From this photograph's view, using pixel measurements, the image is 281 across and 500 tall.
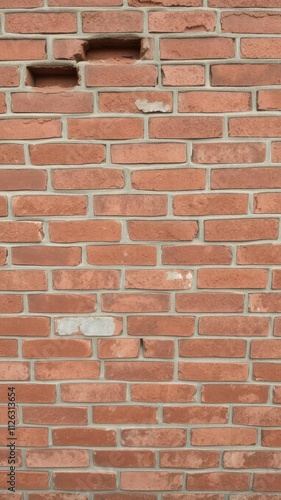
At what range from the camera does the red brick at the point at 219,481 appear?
128cm

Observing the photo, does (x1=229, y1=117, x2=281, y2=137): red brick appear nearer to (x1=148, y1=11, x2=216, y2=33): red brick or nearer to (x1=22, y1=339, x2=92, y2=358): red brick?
(x1=148, y1=11, x2=216, y2=33): red brick

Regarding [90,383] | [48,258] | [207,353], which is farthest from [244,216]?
[90,383]

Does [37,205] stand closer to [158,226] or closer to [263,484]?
[158,226]

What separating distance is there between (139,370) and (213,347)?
0.25 meters

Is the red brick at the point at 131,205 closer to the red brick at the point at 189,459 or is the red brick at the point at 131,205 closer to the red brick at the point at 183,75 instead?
the red brick at the point at 183,75

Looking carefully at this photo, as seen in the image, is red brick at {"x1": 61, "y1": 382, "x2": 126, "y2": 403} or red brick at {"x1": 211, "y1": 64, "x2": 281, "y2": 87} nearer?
red brick at {"x1": 211, "y1": 64, "x2": 281, "y2": 87}

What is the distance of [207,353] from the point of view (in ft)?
4.06

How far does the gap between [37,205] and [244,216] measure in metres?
0.64

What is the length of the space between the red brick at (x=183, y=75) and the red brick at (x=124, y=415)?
103cm

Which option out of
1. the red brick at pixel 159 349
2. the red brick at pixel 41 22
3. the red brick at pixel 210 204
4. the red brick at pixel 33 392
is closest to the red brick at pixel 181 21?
the red brick at pixel 41 22

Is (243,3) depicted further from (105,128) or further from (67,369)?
(67,369)

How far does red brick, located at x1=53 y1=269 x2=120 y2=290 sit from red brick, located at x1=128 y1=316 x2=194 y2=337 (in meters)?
0.13

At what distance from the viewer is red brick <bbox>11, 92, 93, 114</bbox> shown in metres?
1.16

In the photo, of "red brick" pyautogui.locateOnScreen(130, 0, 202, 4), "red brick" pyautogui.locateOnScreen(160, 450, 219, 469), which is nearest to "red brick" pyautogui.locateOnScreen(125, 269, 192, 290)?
"red brick" pyautogui.locateOnScreen(160, 450, 219, 469)
